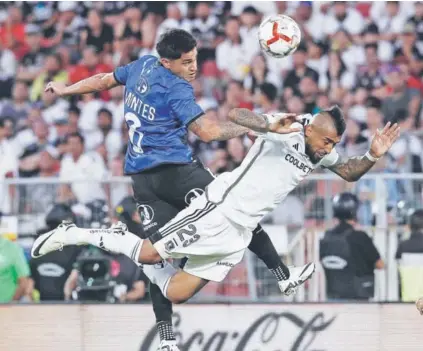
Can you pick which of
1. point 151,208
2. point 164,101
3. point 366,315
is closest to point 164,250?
point 151,208

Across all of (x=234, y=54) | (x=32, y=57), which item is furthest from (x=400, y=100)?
(x=32, y=57)

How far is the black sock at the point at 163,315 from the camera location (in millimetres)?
10375

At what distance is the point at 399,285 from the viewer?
43.8ft

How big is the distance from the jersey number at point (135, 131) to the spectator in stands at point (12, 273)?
363 cm

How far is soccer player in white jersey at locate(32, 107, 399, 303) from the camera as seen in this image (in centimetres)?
966

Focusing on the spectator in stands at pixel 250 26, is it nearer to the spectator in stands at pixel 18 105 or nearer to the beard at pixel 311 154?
the spectator in stands at pixel 18 105

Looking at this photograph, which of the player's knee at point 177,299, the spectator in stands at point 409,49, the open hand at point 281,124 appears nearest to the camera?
the open hand at point 281,124

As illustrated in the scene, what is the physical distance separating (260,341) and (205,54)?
7.53 m

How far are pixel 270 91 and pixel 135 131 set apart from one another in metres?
7.17

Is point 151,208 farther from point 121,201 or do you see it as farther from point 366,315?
point 121,201

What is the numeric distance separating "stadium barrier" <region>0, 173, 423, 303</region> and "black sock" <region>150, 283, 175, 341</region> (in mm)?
3373

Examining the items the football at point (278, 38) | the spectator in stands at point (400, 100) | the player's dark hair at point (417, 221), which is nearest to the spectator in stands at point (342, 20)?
the spectator in stands at point (400, 100)

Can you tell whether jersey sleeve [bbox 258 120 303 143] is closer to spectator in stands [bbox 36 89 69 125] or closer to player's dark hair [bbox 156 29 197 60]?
player's dark hair [bbox 156 29 197 60]

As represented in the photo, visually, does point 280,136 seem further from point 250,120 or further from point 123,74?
point 123,74
